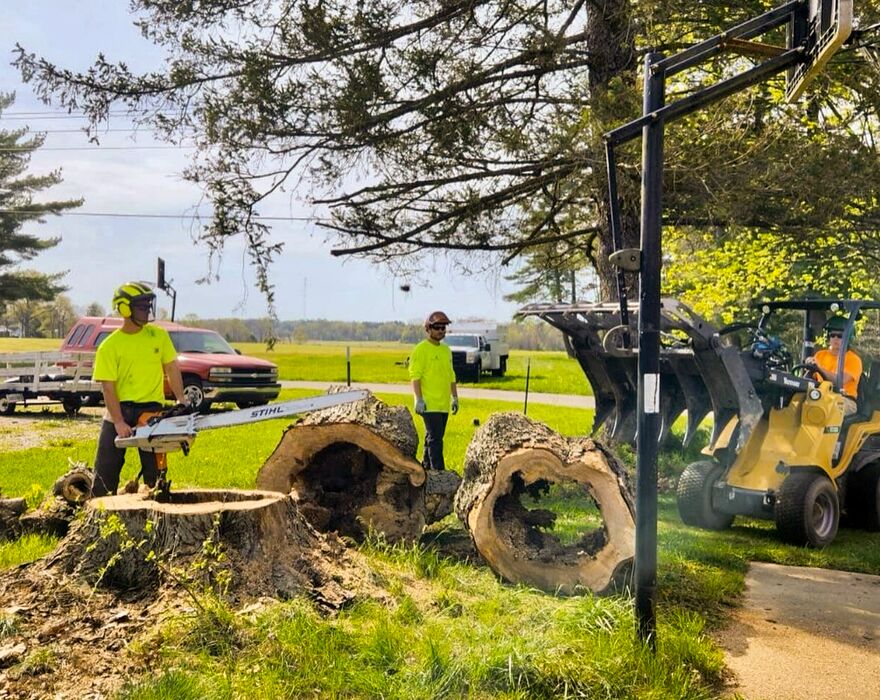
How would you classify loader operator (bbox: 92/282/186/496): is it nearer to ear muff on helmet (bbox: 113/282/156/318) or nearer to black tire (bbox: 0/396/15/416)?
ear muff on helmet (bbox: 113/282/156/318)

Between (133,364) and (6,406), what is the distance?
14353 mm

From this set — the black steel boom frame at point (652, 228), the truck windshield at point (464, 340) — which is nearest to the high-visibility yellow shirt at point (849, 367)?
the black steel boom frame at point (652, 228)

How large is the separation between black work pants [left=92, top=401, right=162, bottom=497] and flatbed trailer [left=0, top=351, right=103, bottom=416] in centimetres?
1189

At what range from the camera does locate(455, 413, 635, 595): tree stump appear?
509cm

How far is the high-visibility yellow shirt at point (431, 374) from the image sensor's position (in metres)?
8.00

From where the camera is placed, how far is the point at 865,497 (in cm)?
752

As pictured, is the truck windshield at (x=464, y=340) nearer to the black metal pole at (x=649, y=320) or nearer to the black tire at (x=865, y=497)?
the black tire at (x=865, y=497)

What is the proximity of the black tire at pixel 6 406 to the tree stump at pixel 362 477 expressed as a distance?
1411 cm

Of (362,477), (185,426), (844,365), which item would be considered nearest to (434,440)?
(362,477)

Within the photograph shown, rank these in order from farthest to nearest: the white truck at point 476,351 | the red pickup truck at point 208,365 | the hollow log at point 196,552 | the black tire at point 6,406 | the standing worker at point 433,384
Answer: the white truck at point 476,351 < the black tire at point 6,406 < the red pickup truck at point 208,365 < the standing worker at point 433,384 < the hollow log at point 196,552

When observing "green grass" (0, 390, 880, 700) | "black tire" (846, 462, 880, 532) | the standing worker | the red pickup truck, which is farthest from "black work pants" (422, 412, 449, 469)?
the red pickup truck

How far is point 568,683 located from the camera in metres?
3.62

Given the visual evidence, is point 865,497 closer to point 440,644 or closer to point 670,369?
point 670,369

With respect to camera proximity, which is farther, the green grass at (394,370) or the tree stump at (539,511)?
the green grass at (394,370)
